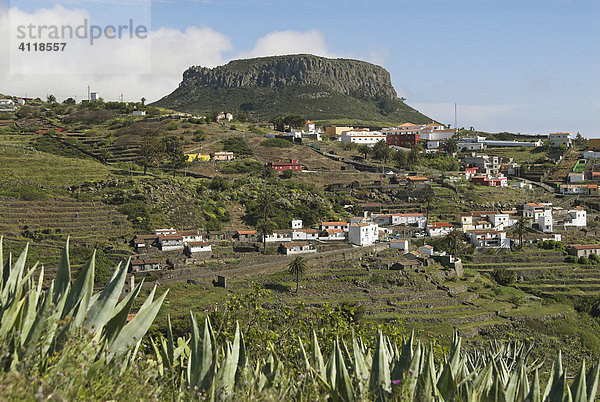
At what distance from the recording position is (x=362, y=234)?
151ft

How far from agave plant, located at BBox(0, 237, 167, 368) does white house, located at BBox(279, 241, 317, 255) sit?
35873 mm

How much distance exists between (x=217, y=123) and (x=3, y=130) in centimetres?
2721

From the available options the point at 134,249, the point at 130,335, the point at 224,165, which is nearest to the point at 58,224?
the point at 134,249

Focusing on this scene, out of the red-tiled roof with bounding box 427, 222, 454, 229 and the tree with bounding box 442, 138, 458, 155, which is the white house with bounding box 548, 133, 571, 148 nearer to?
the tree with bounding box 442, 138, 458, 155

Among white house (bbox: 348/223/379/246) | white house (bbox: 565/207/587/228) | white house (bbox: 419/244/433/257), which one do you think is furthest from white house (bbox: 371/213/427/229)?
white house (bbox: 565/207/587/228)

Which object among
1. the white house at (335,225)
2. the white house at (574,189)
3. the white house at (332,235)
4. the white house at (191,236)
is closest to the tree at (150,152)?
the white house at (191,236)

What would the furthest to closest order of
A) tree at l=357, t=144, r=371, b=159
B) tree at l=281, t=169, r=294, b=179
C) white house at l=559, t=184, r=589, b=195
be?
tree at l=357, t=144, r=371, b=159 → white house at l=559, t=184, r=589, b=195 → tree at l=281, t=169, r=294, b=179

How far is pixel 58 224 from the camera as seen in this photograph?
39875 millimetres

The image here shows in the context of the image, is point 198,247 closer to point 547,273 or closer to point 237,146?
point 547,273

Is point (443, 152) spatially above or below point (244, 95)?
below

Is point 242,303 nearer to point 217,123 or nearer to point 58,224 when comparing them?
point 58,224

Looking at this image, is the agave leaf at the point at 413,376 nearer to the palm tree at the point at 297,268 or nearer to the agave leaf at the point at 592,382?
the agave leaf at the point at 592,382

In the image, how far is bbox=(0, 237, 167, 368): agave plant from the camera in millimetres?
5359

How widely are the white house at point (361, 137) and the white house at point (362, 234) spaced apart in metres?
41.5
